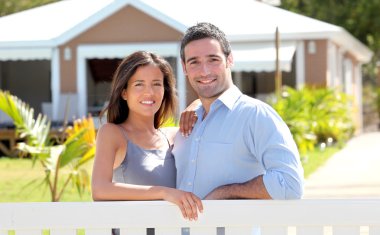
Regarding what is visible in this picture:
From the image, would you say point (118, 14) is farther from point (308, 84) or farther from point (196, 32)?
point (196, 32)

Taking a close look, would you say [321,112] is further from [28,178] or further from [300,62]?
[28,178]

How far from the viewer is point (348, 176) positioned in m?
14.0

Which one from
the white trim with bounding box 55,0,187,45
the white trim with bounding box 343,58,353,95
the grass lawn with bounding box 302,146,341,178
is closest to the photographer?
the grass lawn with bounding box 302,146,341,178

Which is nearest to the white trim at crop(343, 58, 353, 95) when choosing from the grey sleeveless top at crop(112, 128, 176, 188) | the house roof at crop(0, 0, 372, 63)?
the house roof at crop(0, 0, 372, 63)

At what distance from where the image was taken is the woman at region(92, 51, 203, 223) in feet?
12.6

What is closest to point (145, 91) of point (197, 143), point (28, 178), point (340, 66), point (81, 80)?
point (197, 143)

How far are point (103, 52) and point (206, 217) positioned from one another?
59.5ft

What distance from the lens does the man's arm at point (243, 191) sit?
142 inches

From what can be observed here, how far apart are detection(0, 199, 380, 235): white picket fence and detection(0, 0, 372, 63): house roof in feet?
54.0

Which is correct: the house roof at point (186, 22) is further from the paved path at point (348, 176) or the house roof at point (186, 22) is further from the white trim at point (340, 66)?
the paved path at point (348, 176)

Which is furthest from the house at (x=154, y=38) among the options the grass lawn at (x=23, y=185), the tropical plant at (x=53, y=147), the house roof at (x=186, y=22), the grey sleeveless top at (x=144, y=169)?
the grey sleeveless top at (x=144, y=169)

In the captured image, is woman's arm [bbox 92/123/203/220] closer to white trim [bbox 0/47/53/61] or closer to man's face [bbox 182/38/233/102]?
man's face [bbox 182/38/233/102]

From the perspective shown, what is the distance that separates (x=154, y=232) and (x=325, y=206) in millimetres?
653

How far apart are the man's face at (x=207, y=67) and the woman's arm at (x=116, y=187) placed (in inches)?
17.0
